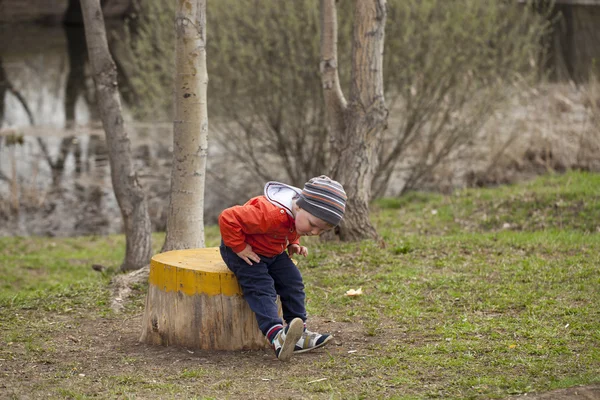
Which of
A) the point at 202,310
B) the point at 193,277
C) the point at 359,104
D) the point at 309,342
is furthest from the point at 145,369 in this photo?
the point at 359,104

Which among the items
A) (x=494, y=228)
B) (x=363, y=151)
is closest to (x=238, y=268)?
(x=363, y=151)

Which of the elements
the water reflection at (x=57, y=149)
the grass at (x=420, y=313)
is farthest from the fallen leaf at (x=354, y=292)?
the water reflection at (x=57, y=149)

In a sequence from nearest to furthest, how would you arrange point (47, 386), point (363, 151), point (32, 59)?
1. point (47, 386)
2. point (363, 151)
3. point (32, 59)

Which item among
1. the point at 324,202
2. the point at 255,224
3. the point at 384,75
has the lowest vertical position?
the point at 255,224

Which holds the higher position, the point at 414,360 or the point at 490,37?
the point at 490,37

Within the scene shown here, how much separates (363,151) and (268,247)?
3184mm

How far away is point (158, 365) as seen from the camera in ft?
14.8

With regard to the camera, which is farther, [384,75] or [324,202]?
[384,75]

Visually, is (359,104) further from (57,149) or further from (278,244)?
(57,149)

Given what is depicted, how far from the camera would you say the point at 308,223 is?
171 inches

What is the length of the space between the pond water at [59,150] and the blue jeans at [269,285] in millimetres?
7943

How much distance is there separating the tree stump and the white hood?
0.58 meters

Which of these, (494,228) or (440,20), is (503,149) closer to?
(440,20)

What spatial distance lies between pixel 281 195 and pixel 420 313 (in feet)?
5.31
